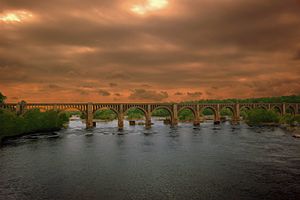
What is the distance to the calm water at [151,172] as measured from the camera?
2867 centimetres

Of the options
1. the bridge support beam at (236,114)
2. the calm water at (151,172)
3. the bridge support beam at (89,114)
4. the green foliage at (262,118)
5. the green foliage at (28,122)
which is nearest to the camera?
the calm water at (151,172)

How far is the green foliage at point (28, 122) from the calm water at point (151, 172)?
17.2 m

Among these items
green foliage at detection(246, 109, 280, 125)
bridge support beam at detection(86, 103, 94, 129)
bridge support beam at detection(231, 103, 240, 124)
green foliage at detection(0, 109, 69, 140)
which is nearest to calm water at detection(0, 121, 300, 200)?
green foliage at detection(0, 109, 69, 140)

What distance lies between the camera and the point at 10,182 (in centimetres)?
3281

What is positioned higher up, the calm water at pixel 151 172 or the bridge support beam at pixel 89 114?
the bridge support beam at pixel 89 114

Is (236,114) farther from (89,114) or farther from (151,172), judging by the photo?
(151,172)

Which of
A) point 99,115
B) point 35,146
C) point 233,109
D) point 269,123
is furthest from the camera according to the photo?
point 99,115

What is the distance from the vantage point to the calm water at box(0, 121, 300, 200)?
28672 mm

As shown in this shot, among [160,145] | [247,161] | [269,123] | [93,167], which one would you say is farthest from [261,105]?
[93,167]

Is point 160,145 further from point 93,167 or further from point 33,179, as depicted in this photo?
point 33,179

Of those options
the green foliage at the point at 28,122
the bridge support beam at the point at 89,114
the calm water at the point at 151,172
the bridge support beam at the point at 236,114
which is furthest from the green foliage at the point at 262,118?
the green foliage at the point at 28,122

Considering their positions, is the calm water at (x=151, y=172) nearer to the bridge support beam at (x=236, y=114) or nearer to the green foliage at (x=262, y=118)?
the green foliage at (x=262, y=118)

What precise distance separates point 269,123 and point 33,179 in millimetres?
108295

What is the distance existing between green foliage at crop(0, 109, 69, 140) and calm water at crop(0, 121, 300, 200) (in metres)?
17.2
